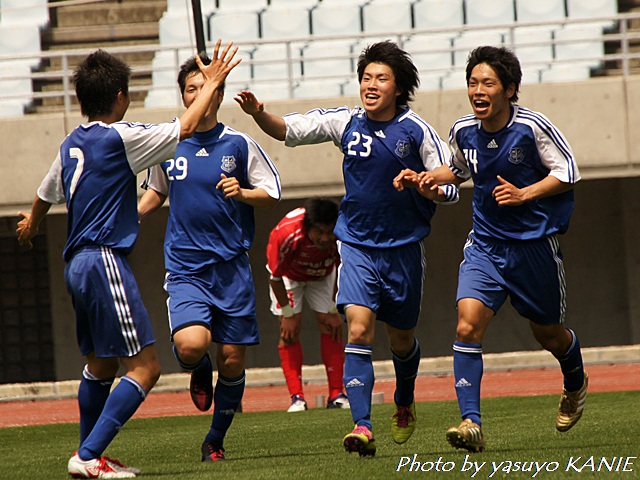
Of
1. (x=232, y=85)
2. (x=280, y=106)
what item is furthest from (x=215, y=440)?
(x=232, y=85)

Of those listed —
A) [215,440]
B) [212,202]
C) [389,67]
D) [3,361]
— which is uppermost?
[389,67]

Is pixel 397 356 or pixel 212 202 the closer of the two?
pixel 212 202

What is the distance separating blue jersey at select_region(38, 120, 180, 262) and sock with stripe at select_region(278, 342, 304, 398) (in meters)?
5.21

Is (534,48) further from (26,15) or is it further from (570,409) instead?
(570,409)

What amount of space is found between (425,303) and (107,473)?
12.2 m

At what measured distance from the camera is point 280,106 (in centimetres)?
1448

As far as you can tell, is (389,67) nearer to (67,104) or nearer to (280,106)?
(280,106)

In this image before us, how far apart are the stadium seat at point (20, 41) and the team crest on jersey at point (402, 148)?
512 inches

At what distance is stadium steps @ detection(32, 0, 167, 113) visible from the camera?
59.2ft

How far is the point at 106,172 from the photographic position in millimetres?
5449

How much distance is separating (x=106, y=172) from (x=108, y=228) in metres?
0.27

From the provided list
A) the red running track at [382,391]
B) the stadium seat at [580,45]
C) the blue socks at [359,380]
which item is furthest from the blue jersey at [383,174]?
the stadium seat at [580,45]

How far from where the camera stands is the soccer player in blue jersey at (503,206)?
19.7ft

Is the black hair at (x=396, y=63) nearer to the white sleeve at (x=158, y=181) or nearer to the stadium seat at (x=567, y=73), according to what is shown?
the white sleeve at (x=158, y=181)
